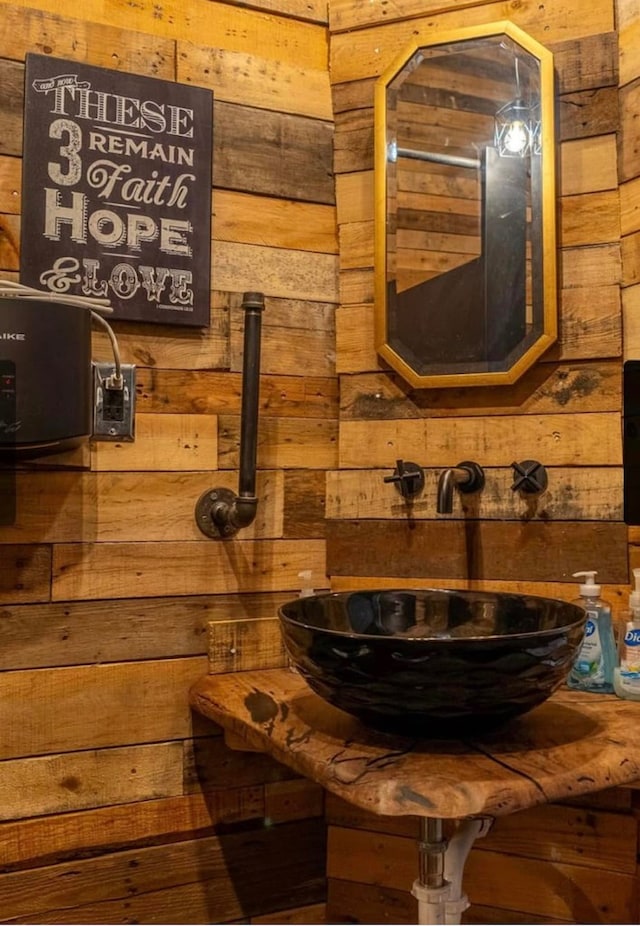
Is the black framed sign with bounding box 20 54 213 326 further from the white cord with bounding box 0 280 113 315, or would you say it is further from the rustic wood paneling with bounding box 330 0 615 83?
the rustic wood paneling with bounding box 330 0 615 83

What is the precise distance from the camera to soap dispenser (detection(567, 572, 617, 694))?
140cm

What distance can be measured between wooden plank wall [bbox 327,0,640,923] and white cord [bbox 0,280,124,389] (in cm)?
46

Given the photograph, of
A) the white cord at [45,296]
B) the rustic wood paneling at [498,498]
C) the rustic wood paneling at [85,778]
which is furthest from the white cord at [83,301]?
the rustic wood paneling at [85,778]

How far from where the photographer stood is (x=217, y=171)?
1646 millimetres

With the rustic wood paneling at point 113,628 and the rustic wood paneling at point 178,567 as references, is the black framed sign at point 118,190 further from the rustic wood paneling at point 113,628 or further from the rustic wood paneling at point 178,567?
the rustic wood paneling at point 113,628

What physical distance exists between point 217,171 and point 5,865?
132 centimetres

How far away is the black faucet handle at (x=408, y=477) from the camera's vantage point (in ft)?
5.24

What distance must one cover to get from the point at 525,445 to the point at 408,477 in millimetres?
225

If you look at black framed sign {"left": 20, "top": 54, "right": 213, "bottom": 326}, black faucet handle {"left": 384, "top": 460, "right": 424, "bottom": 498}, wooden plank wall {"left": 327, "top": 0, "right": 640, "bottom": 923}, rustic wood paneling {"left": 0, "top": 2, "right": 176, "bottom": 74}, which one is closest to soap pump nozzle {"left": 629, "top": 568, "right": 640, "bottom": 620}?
wooden plank wall {"left": 327, "top": 0, "right": 640, "bottom": 923}

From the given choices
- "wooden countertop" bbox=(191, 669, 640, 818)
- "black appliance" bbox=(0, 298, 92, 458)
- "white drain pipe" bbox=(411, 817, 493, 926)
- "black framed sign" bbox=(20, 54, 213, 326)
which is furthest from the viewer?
"black framed sign" bbox=(20, 54, 213, 326)

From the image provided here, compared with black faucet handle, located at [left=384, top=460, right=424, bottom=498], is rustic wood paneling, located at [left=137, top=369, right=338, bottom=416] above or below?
above

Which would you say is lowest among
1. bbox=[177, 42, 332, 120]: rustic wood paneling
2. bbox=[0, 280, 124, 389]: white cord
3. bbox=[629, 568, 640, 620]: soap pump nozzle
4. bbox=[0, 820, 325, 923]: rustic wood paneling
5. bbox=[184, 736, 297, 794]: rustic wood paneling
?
bbox=[0, 820, 325, 923]: rustic wood paneling

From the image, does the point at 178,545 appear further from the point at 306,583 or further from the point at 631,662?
the point at 631,662

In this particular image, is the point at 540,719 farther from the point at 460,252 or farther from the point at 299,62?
the point at 299,62
